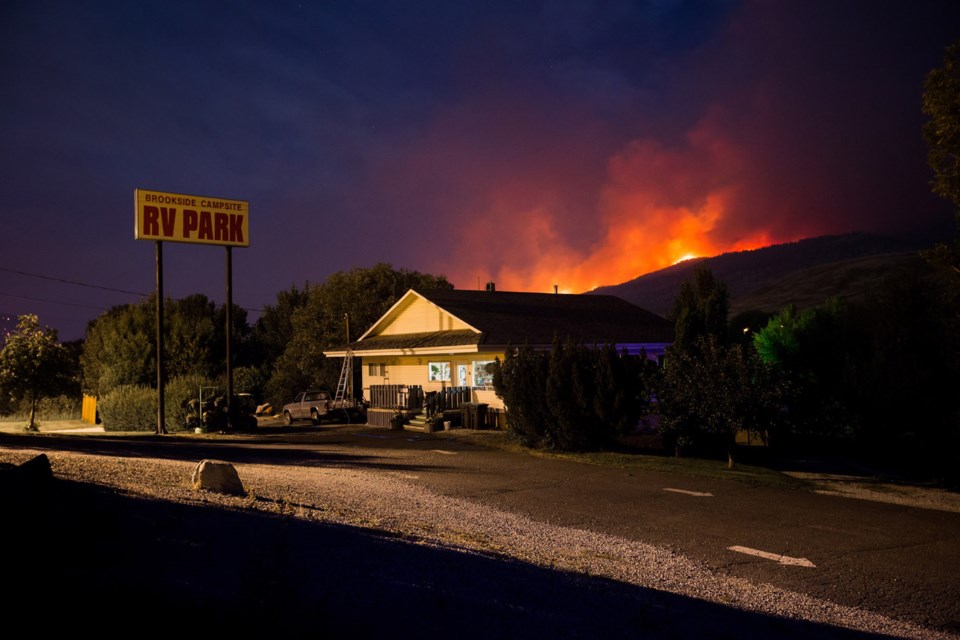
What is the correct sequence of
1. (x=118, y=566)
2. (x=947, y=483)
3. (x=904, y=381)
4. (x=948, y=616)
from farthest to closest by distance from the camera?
(x=904, y=381)
(x=947, y=483)
(x=948, y=616)
(x=118, y=566)

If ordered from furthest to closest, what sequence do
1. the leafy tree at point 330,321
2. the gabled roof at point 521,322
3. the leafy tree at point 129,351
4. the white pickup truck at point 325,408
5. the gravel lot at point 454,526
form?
the leafy tree at point 330,321, the leafy tree at point 129,351, the white pickup truck at point 325,408, the gabled roof at point 521,322, the gravel lot at point 454,526

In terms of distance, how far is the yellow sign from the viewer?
3250cm

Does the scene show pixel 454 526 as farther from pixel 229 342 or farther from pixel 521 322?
pixel 229 342

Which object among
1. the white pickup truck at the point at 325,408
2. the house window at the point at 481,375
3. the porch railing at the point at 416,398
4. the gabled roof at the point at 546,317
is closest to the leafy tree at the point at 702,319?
the gabled roof at the point at 546,317

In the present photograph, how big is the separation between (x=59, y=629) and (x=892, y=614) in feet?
25.2

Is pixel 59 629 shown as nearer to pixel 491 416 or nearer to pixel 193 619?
pixel 193 619

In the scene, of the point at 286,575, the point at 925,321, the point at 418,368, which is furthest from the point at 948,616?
the point at 418,368

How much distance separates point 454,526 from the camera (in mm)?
10961

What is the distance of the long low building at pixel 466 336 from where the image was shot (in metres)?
30.2

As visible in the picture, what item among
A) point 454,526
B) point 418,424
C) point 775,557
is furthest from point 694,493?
point 418,424

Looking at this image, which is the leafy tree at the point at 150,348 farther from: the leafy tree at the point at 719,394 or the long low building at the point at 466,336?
the leafy tree at the point at 719,394

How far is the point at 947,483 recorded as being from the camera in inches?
651

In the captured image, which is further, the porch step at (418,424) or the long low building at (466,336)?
the long low building at (466,336)

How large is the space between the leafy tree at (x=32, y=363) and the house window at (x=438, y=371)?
19.7 m
